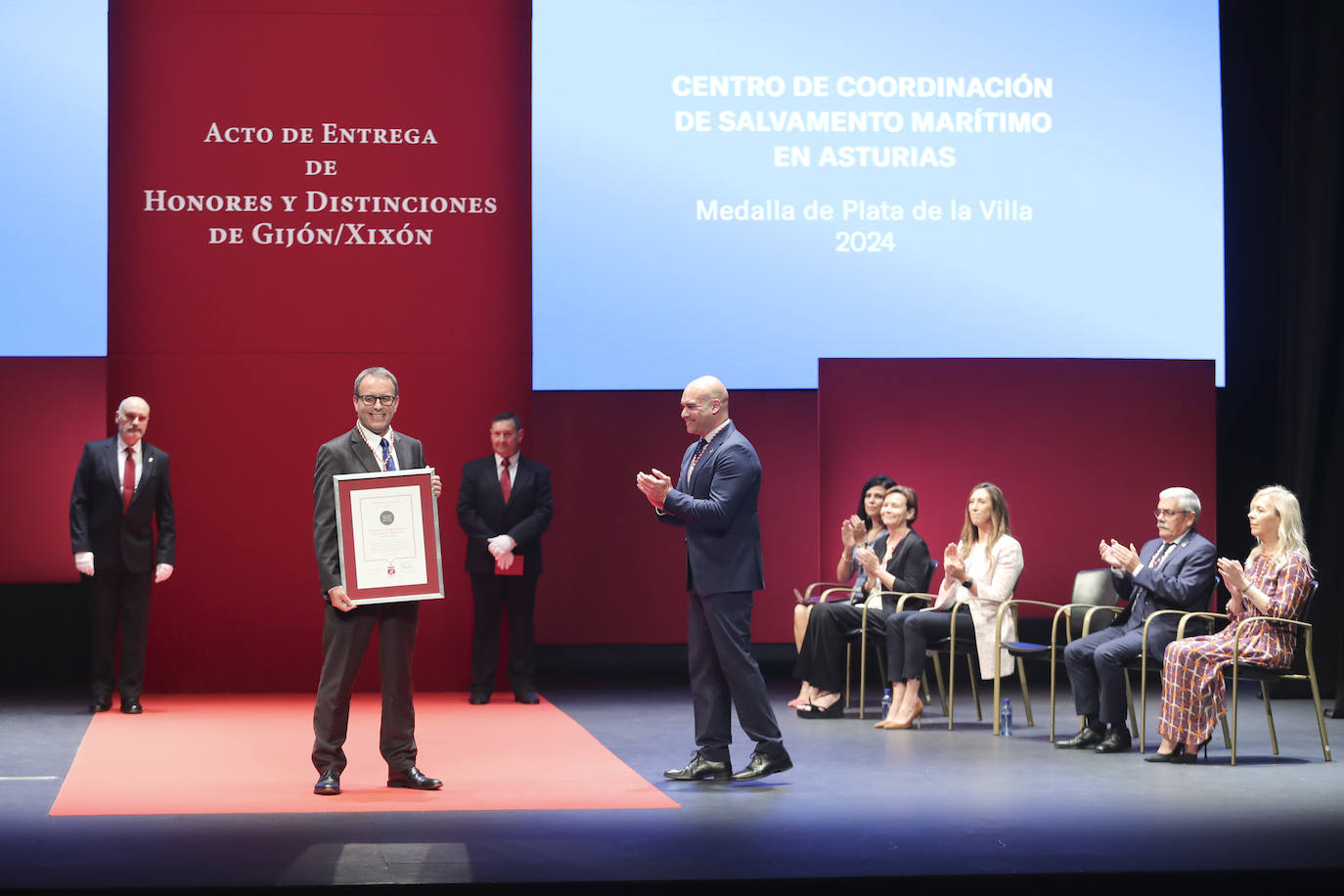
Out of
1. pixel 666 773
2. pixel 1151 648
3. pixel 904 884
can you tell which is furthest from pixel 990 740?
pixel 904 884

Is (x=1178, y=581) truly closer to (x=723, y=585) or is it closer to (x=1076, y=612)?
(x=1076, y=612)

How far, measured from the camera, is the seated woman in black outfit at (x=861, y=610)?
6805mm

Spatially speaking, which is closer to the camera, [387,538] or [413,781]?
[387,538]

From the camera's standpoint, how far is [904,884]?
139 inches

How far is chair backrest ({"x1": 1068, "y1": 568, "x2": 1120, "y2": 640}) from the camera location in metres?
6.48

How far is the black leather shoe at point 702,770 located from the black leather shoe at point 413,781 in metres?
0.77

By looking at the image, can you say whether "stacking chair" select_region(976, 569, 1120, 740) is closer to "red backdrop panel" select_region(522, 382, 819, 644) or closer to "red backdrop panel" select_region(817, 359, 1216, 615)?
"red backdrop panel" select_region(817, 359, 1216, 615)

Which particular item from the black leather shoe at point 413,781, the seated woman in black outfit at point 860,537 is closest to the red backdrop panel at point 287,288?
the seated woman in black outfit at point 860,537

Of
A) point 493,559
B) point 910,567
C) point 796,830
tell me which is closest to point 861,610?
point 910,567

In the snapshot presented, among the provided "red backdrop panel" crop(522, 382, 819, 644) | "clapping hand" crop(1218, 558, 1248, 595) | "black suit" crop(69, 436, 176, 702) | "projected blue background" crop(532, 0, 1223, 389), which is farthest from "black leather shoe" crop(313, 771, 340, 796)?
"red backdrop panel" crop(522, 382, 819, 644)

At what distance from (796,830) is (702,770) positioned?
882 mm

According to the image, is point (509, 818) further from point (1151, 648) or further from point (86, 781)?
point (1151, 648)

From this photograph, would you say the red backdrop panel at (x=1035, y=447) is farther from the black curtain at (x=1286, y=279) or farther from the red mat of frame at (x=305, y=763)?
the red mat of frame at (x=305, y=763)

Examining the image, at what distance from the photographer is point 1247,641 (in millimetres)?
5535
